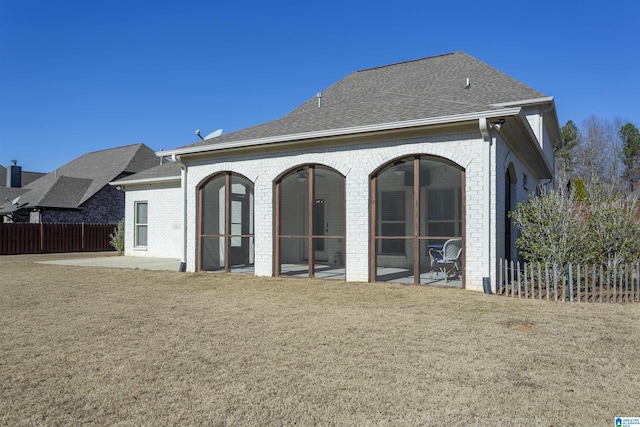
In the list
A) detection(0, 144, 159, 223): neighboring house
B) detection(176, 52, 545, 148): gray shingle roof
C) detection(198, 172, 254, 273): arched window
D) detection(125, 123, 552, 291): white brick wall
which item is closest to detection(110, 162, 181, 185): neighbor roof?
detection(198, 172, 254, 273): arched window

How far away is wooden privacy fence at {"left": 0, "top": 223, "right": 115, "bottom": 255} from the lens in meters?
21.2

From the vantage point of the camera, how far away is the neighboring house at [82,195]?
24.8 metres

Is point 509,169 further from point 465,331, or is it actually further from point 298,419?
point 298,419

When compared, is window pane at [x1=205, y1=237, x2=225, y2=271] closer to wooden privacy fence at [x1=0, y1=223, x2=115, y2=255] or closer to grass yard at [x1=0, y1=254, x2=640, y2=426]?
grass yard at [x1=0, y1=254, x2=640, y2=426]

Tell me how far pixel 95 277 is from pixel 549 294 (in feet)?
33.6

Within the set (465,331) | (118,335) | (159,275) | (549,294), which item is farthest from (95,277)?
(549,294)

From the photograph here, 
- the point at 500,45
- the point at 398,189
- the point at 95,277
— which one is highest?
the point at 500,45

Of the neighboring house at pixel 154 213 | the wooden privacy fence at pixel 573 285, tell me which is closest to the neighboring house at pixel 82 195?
the neighboring house at pixel 154 213

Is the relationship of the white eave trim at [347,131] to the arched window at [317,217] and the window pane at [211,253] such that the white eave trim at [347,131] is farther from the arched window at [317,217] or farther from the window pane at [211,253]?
the arched window at [317,217]

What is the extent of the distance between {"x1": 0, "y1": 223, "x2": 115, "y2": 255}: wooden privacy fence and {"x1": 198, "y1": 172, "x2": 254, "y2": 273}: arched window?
13.6 m

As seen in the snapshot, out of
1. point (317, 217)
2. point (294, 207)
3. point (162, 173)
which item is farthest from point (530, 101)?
point (162, 173)

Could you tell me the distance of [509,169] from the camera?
1052cm

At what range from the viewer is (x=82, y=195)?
26469mm

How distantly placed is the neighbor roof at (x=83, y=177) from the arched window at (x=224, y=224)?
15940mm
